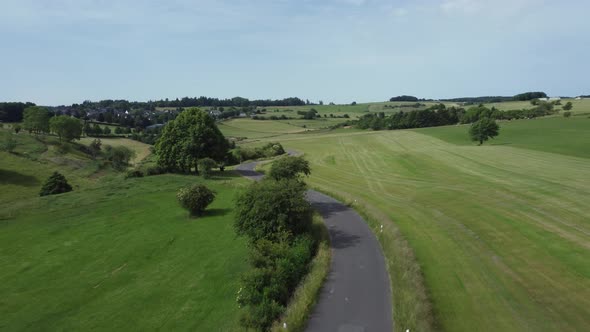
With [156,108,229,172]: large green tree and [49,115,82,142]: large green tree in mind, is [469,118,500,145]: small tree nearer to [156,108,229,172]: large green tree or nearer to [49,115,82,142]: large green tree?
[156,108,229,172]: large green tree

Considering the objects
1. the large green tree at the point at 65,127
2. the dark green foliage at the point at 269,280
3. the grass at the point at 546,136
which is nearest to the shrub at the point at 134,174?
the dark green foliage at the point at 269,280

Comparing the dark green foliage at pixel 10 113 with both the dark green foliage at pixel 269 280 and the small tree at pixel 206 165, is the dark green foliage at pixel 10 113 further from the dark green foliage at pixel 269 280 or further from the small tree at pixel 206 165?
the dark green foliage at pixel 269 280

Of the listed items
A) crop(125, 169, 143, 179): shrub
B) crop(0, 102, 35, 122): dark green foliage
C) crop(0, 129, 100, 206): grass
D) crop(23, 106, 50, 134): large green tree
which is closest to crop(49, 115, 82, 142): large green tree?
crop(0, 129, 100, 206): grass

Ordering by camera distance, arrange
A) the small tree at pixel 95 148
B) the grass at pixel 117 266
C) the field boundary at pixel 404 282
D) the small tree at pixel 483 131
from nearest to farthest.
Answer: the field boundary at pixel 404 282 < the grass at pixel 117 266 < the small tree at pixel 483 131 < the small tree at pixel 95 148

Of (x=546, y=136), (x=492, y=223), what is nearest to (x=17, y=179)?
(x=492, y=223)

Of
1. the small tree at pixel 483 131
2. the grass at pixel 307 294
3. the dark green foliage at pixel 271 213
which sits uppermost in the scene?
the small tree at pixel 483 131

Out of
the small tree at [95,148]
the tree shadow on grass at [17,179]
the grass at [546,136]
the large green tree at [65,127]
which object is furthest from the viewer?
the small tree at [95,148]
